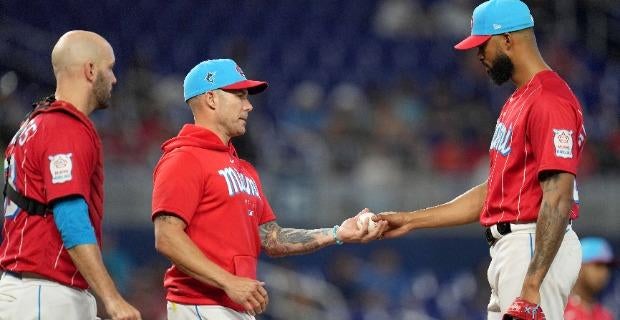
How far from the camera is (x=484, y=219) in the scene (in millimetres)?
5836

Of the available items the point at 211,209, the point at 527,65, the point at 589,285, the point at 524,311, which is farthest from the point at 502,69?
the point at 589,285

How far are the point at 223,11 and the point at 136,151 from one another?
3.75 metres

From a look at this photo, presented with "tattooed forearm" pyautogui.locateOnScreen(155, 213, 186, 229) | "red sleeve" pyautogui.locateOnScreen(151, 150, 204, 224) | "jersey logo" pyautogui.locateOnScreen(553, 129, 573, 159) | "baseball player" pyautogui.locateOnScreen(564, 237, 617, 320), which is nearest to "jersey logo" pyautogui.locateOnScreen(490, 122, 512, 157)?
"jersey logo" pyautogui.locateOnScreen(553, 129, 573, 159)

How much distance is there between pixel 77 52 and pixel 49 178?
0.69 meters

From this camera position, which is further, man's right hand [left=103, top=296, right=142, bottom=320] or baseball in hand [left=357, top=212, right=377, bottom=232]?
baseball in hand [left=357, top=212, right=377, bottom=232]

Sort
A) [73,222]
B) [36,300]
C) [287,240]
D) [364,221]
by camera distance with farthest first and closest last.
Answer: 1. [364,221]
2. [287,240]
3. [36,300]
4. [73,222]

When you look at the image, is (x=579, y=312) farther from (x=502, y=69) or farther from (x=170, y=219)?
(x=170, y=219)

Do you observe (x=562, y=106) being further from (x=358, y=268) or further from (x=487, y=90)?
(x=487, y=90)

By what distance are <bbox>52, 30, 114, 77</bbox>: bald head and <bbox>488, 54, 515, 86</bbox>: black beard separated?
1.90 meters

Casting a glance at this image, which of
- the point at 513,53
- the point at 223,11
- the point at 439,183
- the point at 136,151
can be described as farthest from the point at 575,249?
the point at 223,11

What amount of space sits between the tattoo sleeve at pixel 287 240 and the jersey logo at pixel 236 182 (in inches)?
12.8

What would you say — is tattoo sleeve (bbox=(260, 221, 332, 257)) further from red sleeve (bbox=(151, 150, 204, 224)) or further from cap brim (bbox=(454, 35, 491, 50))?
cap brim (bbox=(454, 35, 491, 50))

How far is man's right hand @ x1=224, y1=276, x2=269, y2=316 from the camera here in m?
5.48

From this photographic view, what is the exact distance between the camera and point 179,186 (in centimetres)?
562
